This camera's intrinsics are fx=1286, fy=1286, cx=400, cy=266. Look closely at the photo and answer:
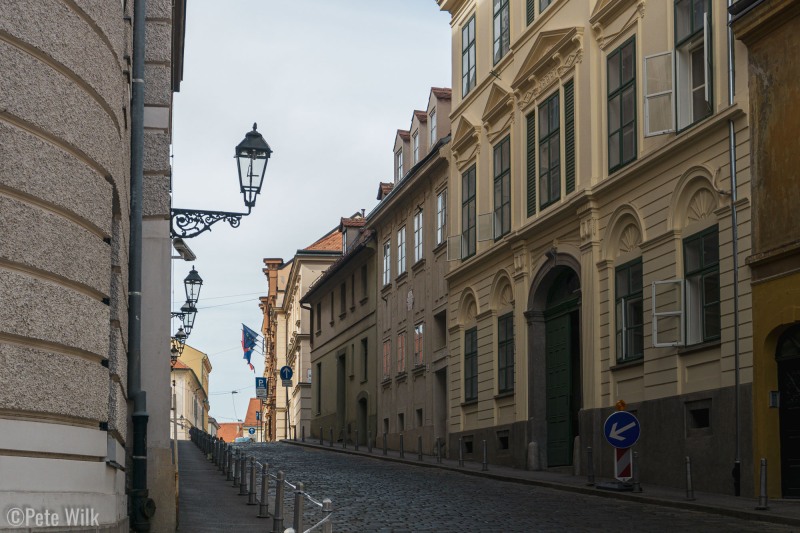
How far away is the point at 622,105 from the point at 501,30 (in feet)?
27.8

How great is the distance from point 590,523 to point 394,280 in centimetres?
2756

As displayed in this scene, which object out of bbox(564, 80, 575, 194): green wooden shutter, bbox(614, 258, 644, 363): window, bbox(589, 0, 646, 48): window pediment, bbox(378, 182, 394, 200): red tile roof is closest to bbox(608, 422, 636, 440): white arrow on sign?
bbox(614, 258, 644, 363): window

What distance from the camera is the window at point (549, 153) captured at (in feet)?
94.2

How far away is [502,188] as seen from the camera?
3247cm

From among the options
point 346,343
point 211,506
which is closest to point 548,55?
point 211,506

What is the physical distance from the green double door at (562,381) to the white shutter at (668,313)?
544 cm

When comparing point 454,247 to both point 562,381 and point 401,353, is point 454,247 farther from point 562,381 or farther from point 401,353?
point 401,353

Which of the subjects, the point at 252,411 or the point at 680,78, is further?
the point at 252,411

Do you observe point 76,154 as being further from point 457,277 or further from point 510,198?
point 457,277

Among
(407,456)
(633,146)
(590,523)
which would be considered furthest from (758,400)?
(407,456)

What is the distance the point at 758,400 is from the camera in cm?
1962

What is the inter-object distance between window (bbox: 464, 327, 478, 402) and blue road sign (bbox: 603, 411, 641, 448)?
13530mm

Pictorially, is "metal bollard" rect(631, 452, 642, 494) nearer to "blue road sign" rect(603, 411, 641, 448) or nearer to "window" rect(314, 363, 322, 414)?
"blue road sign" rect(603, 411, 641, 448)

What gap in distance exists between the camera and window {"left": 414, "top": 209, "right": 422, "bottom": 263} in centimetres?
4066
